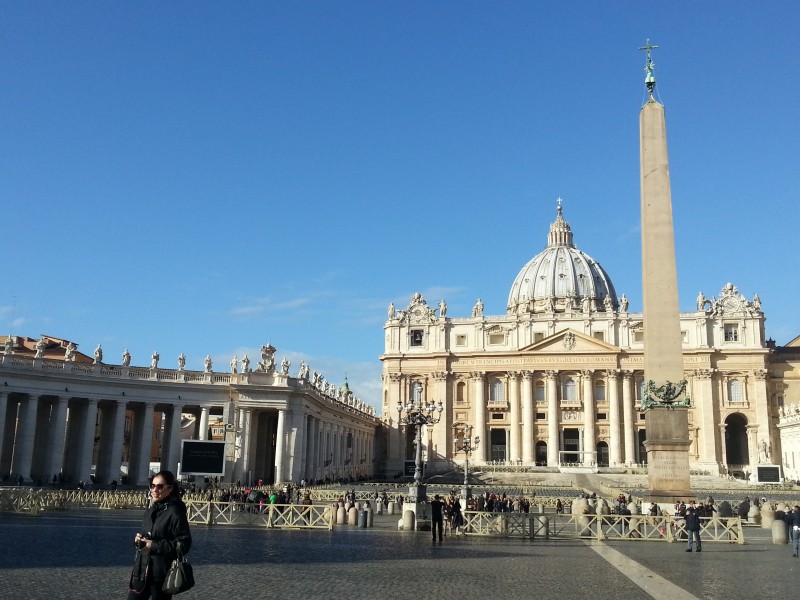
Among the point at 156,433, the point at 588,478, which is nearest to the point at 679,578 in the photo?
the point at 588,478

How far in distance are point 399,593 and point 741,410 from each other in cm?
7712

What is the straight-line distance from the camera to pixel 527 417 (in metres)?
82.3

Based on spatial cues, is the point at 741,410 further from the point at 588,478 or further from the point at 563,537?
the point at 563,537

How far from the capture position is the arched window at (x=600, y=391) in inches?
3262

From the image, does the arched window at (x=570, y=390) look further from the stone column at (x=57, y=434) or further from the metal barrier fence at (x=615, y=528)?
the metal barrier fence at (x=615, y=528)

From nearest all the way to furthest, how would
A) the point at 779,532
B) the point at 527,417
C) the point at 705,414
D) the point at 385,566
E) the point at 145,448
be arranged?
the point at 385,566, the point at 779,532, the point at 145,448, the point at 705,414, the point at 527,417

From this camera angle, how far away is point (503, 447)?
3346 inches

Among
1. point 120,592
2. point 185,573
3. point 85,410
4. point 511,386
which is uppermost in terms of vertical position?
point 511,386

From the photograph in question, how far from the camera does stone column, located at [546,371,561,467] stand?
80.8 metres

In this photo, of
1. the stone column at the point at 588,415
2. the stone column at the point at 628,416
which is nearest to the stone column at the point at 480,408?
the stone column at the point at 588,415

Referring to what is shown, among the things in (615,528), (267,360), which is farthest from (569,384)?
(615,528)

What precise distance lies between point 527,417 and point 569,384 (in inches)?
228

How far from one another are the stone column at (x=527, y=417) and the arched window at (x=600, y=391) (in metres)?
6.69

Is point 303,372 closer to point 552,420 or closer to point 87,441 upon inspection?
point 87,441
